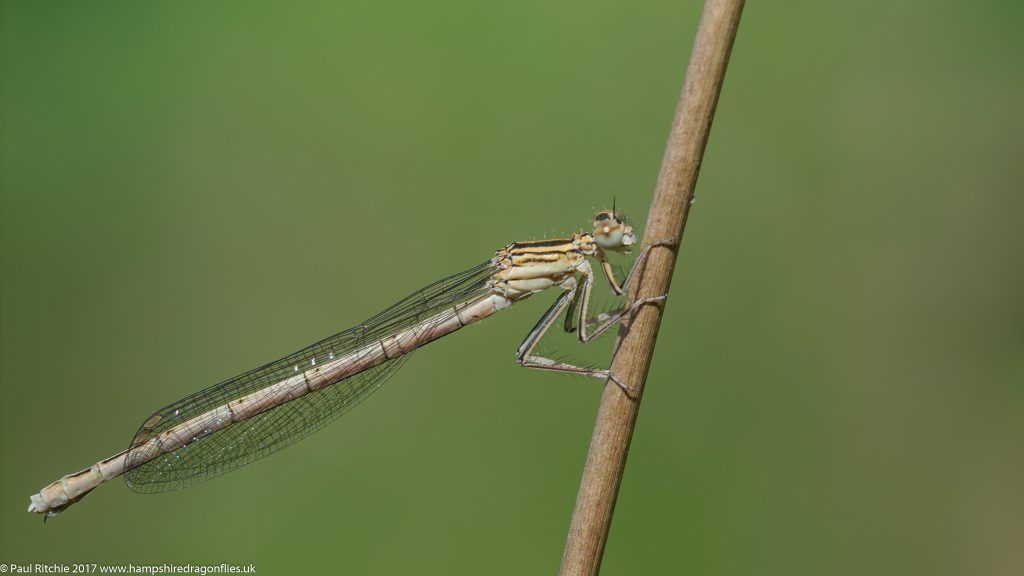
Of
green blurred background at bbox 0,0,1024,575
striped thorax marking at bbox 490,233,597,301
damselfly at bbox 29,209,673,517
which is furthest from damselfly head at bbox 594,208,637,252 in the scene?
green blurred background at bbox 0,0,1024,575

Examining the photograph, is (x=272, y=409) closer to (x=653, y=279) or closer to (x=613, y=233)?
(x=613, y=233)

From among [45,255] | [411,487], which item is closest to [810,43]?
[411,487]

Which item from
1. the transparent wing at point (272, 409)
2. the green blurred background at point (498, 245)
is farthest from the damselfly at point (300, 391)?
the green blurred background at point (498, 245)

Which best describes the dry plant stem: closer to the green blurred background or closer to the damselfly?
the damselfly

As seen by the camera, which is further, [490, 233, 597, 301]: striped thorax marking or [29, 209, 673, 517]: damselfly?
[29, 209, 673, 517]: damselfly

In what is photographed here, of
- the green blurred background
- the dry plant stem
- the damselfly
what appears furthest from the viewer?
the green blurred background

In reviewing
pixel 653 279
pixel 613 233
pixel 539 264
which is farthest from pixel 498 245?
pixel 653 279

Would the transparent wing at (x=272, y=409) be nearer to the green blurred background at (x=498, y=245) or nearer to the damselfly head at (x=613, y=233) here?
the green blurred background at (x=498, y=245)
